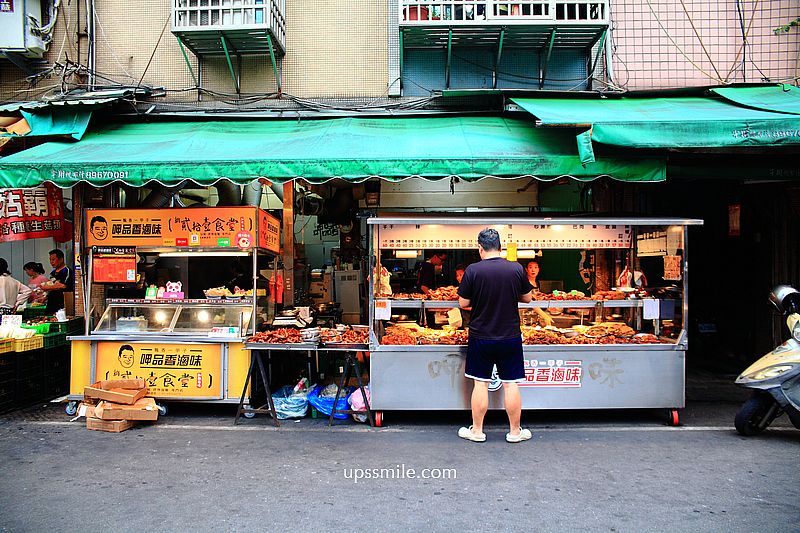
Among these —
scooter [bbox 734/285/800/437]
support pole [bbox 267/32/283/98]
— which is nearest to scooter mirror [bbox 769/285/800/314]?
scooter [bbox 734/285/800/437]

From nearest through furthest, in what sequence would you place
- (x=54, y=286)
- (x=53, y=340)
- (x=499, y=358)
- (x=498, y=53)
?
(x=499, y=358), (x=53, y=340), (x=498, y=53), (x=54, y=286)

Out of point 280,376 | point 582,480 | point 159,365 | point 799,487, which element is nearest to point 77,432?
point 159,365

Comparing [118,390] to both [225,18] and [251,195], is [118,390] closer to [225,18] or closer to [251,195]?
[251,195]

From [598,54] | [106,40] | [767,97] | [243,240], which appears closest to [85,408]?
[243,240]

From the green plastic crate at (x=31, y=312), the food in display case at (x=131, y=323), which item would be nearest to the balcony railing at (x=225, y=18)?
the food in display case at (x=131, y=323)

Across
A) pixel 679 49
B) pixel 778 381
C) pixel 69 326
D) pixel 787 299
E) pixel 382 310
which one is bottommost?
pixel 778 381

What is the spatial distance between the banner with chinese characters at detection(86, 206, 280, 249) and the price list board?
1676 mm

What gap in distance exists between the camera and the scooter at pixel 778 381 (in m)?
5.39

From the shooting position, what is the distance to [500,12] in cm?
780

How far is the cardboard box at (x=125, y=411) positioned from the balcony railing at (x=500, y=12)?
19.9ft

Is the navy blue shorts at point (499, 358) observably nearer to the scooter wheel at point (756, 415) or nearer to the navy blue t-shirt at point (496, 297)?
the navy blue t-shirt at point (496, 297)

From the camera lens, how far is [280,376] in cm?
718

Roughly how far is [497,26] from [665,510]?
6.40 m

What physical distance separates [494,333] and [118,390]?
4376 millimetres
